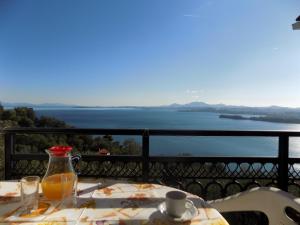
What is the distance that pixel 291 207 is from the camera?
1313 millimetres

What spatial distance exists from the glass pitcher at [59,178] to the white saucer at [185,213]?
1.27 ft

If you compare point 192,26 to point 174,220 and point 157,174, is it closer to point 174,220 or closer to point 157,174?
point 157,174

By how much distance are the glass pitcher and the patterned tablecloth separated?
0.13 ft

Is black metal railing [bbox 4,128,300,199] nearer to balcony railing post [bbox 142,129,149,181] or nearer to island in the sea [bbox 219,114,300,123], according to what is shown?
balcony railing post [bbox 142,129,149,181]

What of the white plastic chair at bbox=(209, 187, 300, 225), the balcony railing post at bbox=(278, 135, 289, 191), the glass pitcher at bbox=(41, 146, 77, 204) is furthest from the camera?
the balcony railing post at bbox=(278, 135, 289, 191)

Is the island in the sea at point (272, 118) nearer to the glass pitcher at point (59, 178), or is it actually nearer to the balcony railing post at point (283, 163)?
the balcony railing post at point (283, 163)

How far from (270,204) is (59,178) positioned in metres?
1.31

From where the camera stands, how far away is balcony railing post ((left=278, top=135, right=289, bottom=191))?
1971 millimetres

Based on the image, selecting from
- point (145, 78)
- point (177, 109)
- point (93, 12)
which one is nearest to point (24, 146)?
point (177, 109)

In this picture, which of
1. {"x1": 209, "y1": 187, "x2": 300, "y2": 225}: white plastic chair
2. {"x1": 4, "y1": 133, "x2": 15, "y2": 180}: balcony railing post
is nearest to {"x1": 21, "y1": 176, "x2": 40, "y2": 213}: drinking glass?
{"x1": 209, "y1": 187, "x2": 300, "y2": 225}: white plastic chair

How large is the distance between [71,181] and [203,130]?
4.14ft

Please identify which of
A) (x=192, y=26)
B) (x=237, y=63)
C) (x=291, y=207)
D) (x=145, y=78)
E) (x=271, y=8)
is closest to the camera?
(x=291, y=207)

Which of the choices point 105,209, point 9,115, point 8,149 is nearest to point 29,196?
point 105,209

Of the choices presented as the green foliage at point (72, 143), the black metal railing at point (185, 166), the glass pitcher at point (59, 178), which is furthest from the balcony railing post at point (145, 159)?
the glass pitcher at point (59, 178)
